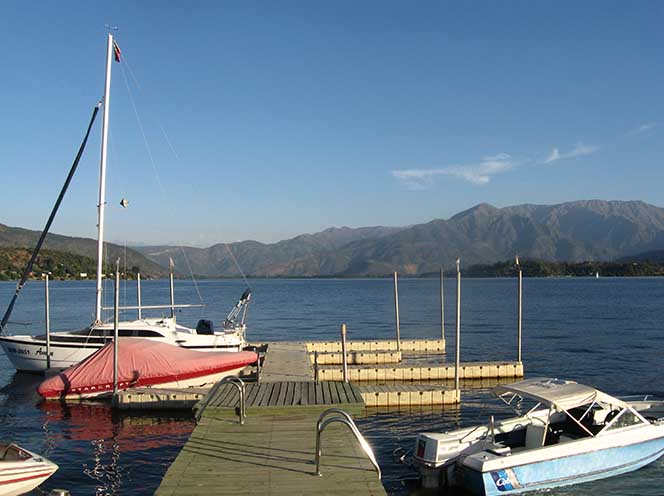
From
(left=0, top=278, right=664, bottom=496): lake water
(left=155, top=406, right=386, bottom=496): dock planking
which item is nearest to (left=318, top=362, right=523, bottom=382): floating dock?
(left=0, top=278, right=664, bottom=496): lake water

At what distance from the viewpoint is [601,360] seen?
37.0m

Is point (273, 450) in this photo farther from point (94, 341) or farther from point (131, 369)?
point (94, 341)

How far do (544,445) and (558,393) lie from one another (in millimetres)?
1340

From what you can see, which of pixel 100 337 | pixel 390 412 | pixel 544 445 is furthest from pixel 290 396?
pixel 100 337

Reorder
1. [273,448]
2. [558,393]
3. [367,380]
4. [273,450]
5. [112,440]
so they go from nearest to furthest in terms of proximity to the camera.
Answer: [273,450], [273,448], [558,393], [112,440], [367,380]

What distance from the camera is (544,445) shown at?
15.2 metres

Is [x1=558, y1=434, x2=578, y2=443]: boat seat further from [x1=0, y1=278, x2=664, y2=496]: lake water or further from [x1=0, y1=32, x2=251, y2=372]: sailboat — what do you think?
[x1=0, y1=32, x2=251, y2=372]: sailboat

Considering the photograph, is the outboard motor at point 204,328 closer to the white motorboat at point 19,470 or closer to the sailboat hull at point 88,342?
the sailboat hull at point 88,342

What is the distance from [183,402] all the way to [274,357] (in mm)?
7145

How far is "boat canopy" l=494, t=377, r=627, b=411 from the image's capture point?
48.3 feet

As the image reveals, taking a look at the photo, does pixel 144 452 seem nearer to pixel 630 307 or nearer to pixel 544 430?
pixel 544 430

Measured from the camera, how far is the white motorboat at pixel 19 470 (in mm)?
12594

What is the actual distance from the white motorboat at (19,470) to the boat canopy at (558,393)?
10862 mm

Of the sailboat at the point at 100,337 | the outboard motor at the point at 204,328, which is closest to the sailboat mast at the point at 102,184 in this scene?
the sailboat at the point at 100,337
